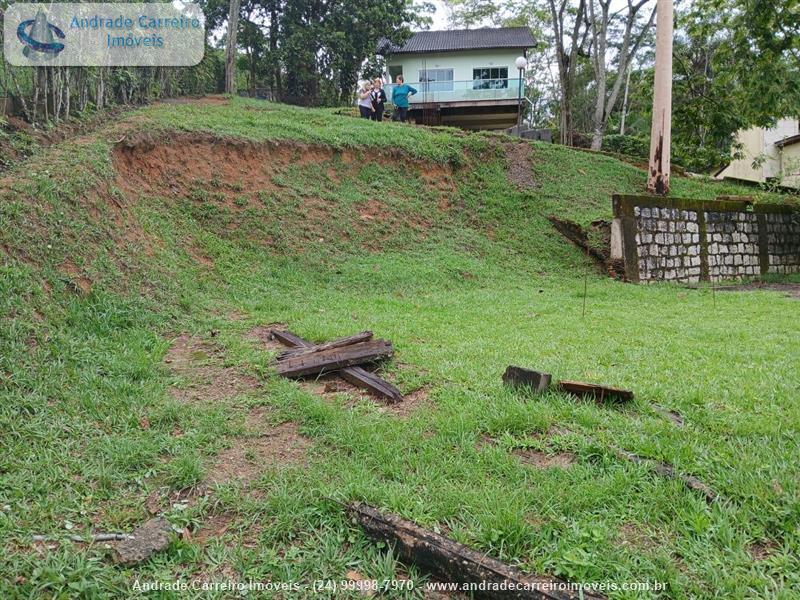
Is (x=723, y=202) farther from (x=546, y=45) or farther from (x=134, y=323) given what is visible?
(x=546, y=45)

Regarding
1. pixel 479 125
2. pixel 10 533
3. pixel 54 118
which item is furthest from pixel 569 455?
pixel 479 125

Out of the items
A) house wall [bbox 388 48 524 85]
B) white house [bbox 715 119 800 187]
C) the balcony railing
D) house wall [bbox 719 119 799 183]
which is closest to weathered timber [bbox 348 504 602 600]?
the balcony railing

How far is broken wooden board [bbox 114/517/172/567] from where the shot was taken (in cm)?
215

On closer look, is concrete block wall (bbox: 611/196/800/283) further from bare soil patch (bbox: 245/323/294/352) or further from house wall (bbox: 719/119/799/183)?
house wall (bbox: 719/119/799/183)

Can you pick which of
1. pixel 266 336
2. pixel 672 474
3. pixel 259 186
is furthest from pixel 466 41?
pixel 672 474

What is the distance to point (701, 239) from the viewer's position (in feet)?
36.8

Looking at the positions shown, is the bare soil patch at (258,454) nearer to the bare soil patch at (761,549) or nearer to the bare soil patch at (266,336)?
the bare soil patch at (266,336)

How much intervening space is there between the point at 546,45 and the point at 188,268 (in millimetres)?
29951

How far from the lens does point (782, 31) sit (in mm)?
12227

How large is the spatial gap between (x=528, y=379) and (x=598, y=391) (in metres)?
0.45

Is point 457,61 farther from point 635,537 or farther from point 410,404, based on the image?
point 635,537

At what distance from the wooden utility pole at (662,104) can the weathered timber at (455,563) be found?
41.6 feet

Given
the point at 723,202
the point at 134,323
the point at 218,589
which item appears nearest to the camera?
the point at 218,589

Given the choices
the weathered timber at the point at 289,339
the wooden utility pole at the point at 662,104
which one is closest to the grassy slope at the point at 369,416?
the weathered timber at the point at 289,339
